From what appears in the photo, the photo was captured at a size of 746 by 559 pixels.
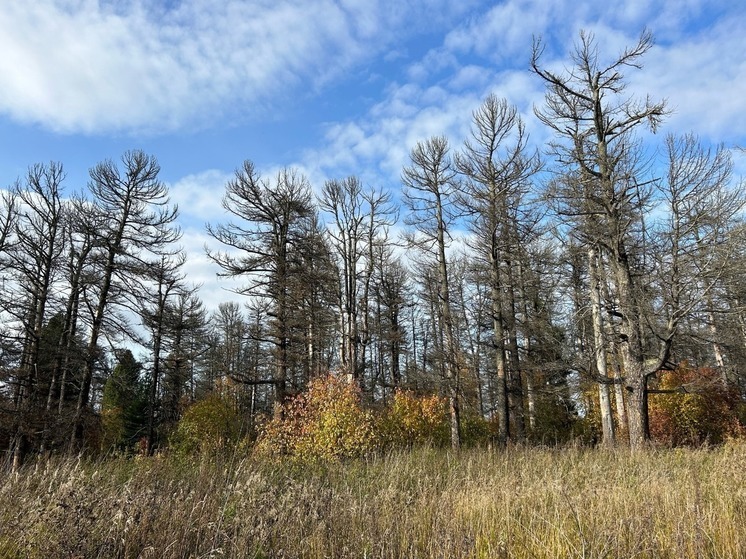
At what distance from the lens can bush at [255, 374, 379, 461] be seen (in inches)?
437

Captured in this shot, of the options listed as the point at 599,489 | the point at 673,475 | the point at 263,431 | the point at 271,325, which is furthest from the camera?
the point at 271,325

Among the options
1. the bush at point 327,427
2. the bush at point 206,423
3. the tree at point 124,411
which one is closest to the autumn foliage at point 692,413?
the bush at point 327,427

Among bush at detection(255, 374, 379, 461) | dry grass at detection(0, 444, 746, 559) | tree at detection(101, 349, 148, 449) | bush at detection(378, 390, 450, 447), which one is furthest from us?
tree at detection(101, 349, 148, 449)

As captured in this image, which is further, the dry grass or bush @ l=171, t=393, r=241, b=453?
bush @ l=171, t=393, r=241, b=453

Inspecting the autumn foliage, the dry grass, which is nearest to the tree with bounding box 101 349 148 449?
the dry grass

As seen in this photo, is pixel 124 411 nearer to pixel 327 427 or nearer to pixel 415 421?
pixel 415 421

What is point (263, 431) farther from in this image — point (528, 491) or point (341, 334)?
point (528, 491)

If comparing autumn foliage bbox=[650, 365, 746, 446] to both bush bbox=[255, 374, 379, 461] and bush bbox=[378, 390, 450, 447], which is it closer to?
bush bbox=[378, 390, 450, 447]

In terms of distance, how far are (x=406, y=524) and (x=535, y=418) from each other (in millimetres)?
18110

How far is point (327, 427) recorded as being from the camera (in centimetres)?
1150

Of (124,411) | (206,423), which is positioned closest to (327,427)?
(206,423)

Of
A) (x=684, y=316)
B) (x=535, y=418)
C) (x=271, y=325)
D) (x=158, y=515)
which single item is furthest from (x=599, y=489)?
(x=535, y=418)

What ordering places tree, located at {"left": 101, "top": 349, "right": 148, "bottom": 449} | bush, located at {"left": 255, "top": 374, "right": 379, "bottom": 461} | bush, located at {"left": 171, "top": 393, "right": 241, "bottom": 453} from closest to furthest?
bush, located at {"left": 255, "top": 374, "right": 379, "bottom": 461} < bush, located at {"left": 171, "top": 393, "right": 241, "bottom": 453} < tree, located at {"left": 101, "top": 349, "right": 148, "bottom": 449}

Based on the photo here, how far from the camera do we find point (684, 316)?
29.5ft
